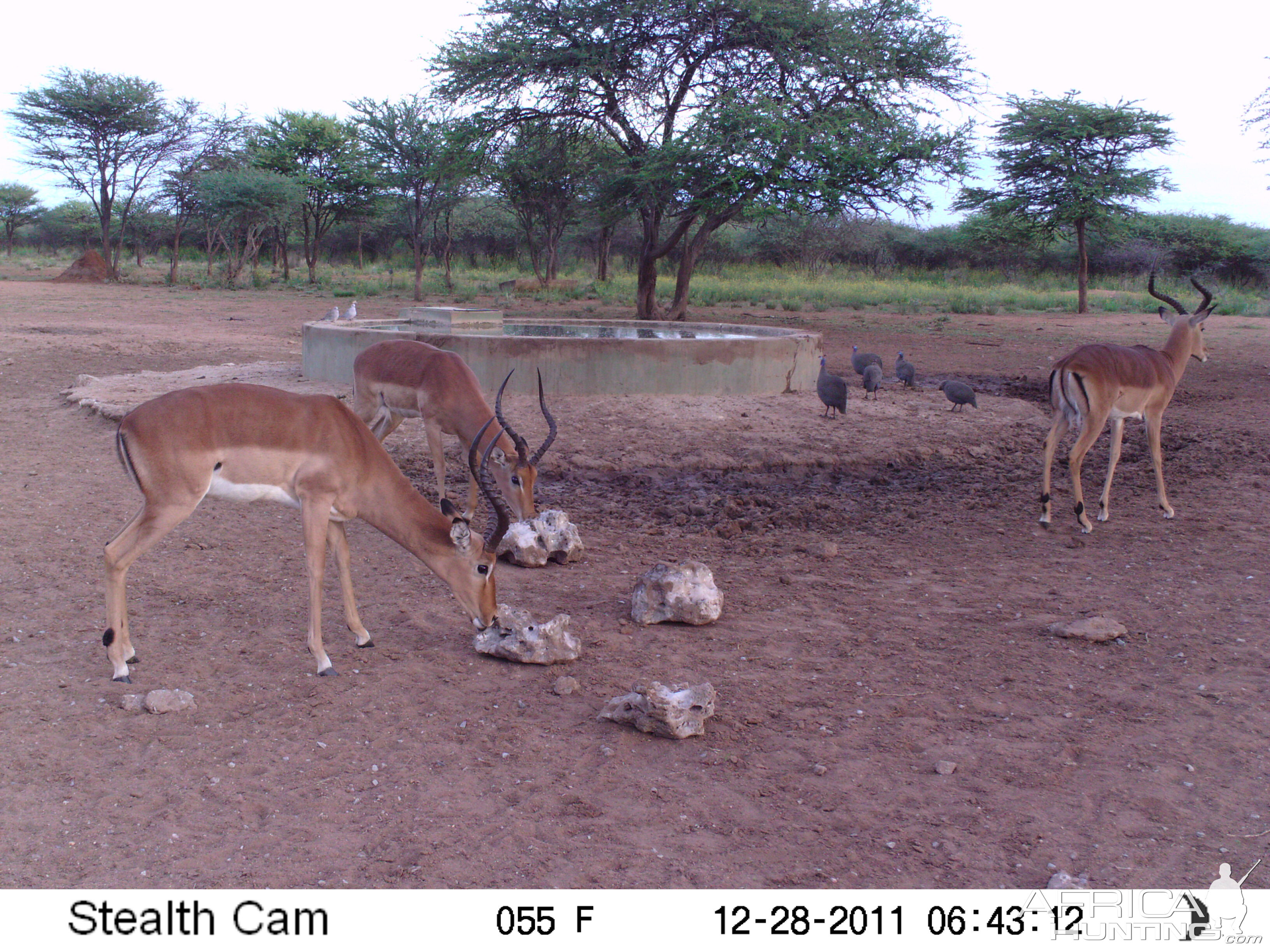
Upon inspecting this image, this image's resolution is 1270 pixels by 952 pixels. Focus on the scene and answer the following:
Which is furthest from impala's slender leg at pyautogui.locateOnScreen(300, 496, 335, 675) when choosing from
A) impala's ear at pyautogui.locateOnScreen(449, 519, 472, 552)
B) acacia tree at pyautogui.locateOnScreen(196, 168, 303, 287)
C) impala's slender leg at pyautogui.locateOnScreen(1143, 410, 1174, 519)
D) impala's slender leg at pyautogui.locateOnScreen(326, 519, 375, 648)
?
acacia tree at pyautogui.locateOnScreen(196, 168, 303, 287)

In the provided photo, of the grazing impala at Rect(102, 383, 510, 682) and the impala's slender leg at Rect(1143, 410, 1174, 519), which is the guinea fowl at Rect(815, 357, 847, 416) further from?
the grazing impala at Rect(102, 383, 510, 682)

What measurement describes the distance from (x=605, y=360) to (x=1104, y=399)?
206 inches

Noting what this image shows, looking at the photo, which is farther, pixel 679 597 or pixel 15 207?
pixel 15 207

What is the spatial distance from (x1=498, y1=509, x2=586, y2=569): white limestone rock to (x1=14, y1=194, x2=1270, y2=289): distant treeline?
28.0 metres

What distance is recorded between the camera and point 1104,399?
23.5ft

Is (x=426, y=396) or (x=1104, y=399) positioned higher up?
(x=1104, y=399)

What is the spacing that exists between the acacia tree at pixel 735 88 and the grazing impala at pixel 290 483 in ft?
51.6

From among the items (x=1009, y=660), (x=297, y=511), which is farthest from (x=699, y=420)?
(x=1009, y=660)

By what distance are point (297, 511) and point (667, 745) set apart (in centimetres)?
423

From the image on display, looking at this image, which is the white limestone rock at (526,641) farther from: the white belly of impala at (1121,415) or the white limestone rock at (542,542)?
the white belly of impala at (1121,415)

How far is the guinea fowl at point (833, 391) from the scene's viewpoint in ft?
34.7

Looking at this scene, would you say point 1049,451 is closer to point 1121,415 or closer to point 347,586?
point 1121,415

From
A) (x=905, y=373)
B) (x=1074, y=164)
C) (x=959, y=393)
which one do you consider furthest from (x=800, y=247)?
(x=959, y=393)
